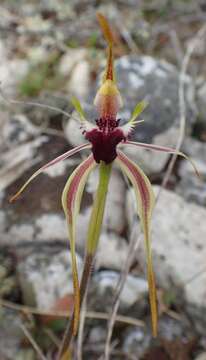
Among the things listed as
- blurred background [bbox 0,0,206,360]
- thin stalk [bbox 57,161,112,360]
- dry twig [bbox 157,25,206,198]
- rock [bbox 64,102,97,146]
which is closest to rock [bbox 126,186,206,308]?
blurred background [bbox 0,0,206,360]

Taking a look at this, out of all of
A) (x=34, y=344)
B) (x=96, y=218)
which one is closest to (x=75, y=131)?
(x=34, y=344)

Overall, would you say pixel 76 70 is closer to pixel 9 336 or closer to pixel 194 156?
pixel 194 156

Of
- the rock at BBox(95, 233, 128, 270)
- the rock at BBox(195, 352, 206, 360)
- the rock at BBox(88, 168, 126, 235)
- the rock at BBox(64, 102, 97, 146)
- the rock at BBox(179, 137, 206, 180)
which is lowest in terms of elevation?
the rock at BBox(195, 352, 206, 360)

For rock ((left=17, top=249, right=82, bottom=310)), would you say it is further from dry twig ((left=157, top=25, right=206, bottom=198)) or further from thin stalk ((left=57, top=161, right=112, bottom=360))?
thin stalk ((left=57, top=161, right=112, bottom=360))

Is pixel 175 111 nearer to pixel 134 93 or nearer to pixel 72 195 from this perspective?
pixel 134 93

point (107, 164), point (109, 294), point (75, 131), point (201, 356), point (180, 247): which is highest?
point (107, 164)

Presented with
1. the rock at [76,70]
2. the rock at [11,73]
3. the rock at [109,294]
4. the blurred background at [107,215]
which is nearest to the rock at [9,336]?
the blurred background at [107,215]
